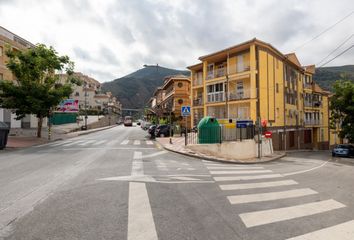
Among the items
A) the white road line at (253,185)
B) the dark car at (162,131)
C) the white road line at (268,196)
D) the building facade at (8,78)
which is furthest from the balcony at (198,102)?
the white road line at (268,196)

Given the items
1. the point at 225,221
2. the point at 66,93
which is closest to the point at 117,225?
the point at 225,221

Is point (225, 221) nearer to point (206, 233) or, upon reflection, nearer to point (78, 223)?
point (206, 233)

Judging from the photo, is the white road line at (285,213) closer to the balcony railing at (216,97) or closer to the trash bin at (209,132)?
the trash bin at (209,132)

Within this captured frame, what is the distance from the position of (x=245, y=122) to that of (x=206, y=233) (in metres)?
18.0

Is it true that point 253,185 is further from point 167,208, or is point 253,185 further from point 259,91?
point 259,91

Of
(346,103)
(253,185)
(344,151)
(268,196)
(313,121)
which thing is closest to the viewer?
(268,196)

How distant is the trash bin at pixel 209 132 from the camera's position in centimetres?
1711

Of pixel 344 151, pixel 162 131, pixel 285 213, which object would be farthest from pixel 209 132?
pixel 344 151

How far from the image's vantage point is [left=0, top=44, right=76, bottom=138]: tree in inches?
901

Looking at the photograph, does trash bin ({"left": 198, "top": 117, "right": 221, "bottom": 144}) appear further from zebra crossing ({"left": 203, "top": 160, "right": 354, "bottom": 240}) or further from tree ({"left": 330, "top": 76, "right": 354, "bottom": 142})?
tree ({"left": 330, "top": 76, "right": 354, "bottom": 142})

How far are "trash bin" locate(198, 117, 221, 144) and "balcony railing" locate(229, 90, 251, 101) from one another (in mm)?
12472

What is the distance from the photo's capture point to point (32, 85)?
2334 cm

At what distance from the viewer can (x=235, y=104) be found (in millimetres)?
30781

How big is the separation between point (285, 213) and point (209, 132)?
12.2 m
